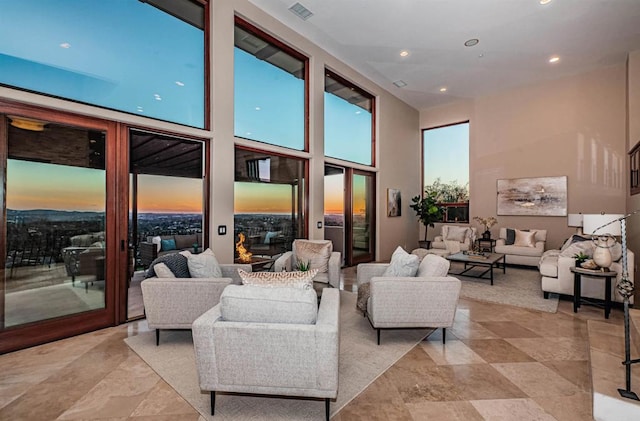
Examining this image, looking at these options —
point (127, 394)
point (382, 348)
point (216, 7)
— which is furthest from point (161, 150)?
point (382, 348)

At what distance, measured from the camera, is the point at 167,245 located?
4.12 meters

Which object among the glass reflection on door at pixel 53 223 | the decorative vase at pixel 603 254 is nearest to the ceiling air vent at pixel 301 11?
the glass reflection on door at pixel 53 223

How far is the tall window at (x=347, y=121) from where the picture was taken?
6.50m

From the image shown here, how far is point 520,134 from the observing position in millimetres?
7793

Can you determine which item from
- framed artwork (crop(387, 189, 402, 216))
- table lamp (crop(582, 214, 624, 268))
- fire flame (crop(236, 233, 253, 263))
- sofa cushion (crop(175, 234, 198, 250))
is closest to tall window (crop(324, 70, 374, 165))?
framed artwork (crop(387, 189, 402, 216))

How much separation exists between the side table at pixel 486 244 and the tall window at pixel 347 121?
3355 mm

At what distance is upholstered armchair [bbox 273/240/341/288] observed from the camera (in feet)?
14.2

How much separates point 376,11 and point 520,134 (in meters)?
5.41

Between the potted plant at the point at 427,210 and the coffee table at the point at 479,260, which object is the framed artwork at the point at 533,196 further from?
the coffee table at the point at 479,260

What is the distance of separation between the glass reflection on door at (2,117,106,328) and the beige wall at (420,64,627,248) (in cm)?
862

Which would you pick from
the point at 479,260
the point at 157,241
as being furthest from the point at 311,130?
the point at 479,260

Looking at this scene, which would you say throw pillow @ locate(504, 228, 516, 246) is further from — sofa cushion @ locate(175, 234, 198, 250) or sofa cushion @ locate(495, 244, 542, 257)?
sofa cushion @ locate(175, 234, 198, 250)

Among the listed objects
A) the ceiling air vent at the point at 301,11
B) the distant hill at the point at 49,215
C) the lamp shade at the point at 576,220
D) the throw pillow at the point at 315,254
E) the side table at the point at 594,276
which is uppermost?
the ceiling air vent at the point at 301,11

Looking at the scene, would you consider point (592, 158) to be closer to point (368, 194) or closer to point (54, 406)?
point (368, 194)
